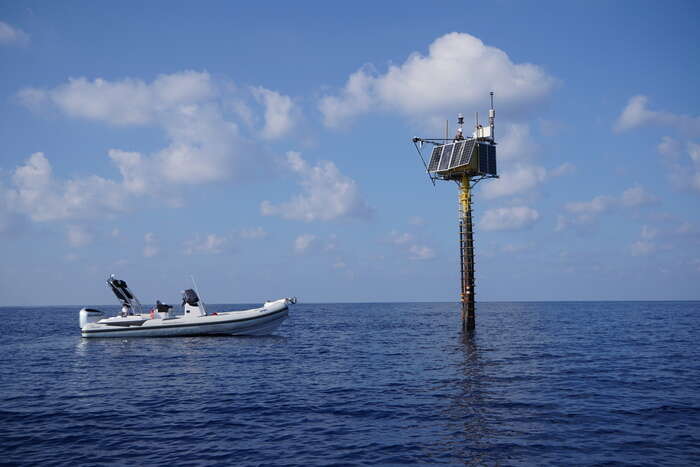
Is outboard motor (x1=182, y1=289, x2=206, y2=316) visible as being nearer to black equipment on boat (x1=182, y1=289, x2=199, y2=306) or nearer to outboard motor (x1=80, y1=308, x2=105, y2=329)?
black equipment on boat (x1=182, y1=289, x2=199, y2=306)

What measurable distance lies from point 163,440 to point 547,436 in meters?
10.9

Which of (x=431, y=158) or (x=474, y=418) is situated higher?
(x=431, y=158)

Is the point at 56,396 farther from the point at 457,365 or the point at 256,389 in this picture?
the point at 457,365

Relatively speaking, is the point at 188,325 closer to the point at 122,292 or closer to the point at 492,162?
the point at 122,292

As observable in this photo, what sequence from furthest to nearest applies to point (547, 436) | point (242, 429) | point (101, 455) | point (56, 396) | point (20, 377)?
point (20, 377)
point (56, 396)
point (242, 429)
point (547, 436)
point (101, 455)

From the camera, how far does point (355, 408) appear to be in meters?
17.8

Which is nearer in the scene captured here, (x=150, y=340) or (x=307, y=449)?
(x=307, y=449)

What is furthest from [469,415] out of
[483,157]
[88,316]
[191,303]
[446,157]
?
[88,316]

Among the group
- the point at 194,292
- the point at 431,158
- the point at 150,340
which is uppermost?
the point at 431,158

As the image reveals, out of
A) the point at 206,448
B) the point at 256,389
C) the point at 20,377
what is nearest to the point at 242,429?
the point at 206,448

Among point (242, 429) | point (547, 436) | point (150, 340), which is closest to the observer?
point (547, 436)

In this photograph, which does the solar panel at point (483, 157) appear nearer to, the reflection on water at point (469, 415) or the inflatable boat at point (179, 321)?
the reflection on water at point (469, 415)

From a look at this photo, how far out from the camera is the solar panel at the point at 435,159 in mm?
43750

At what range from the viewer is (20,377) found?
26.1 meters
